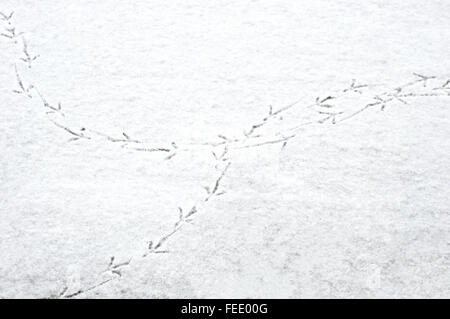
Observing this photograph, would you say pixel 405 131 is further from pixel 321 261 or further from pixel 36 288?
pixel 36 288

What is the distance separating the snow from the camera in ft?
3.52

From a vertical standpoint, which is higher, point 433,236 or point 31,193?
point 31,193

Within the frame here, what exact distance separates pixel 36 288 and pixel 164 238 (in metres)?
0.31

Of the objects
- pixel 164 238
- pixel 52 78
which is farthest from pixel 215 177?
pixel 52 78

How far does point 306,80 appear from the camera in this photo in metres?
1.55

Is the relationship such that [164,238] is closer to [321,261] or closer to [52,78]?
[321,261]

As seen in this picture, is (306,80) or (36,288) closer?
(36,288)

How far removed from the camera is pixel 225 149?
132cm

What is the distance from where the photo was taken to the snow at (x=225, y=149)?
1073 millimetres

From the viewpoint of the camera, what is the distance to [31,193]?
1.22m

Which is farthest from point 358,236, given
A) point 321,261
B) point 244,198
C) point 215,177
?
point 215,177
